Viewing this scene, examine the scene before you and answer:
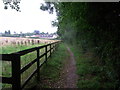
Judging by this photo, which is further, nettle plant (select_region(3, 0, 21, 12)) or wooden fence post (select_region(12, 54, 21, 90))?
nettle plant (select_region(3, 0, 21, 12))

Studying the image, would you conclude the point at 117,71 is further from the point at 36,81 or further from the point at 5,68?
the point at 5,68

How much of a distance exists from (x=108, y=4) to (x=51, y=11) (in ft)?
40.8

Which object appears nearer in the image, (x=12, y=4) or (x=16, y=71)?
(x=16, y=71)

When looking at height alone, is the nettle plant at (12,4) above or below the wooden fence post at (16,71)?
above

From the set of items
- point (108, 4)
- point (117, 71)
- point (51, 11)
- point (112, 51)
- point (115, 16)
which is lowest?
point (117, 71)

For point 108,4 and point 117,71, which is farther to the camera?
point 108,4

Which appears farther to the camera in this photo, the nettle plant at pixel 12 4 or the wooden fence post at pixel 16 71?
the nettle plant at pixel 12 4

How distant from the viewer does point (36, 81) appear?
397 cm

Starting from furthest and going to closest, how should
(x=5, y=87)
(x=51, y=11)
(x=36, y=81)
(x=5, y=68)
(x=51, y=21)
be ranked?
(x=51, y=21), (x=51, y=11), (x=36, y=81), (x=5, y=68), (x=5, y=87)

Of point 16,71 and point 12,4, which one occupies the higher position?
point 12,4

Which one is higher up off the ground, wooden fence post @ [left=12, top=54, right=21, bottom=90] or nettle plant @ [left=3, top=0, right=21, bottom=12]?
nettle plant @ [left=3, top=0, right=21, bottom=12]

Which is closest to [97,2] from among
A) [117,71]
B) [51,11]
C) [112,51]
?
[112,51]

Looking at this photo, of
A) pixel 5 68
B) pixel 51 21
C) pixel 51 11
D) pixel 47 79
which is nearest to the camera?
pixel 5 68

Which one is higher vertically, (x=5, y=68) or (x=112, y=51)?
(x=112, y=51)
